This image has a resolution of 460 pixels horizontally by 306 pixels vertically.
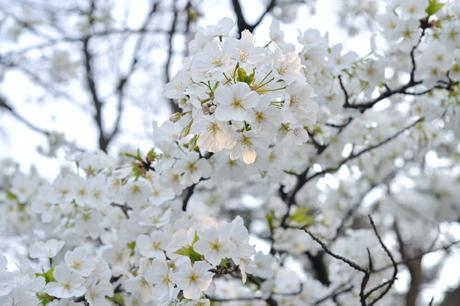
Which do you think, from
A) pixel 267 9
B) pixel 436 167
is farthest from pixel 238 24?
pixel 436 167

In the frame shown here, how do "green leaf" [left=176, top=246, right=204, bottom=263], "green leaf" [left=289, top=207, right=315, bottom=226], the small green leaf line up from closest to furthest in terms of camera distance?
"green leaf" [left=176, top=246, right=204, bottom=263] → the small green leaf → "green leaf" [left=289, top=207, right=315, bottom=226]

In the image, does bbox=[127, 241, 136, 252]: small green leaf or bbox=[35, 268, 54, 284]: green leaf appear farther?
bbox=[127, 241, 136, 252]: small green leaf

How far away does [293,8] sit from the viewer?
3957 millimetres

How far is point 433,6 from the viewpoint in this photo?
7.23 feet

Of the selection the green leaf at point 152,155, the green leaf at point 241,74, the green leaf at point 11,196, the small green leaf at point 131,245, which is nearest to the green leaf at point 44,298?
the small green leaf at point 131,245

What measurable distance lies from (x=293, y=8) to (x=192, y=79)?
2473mm

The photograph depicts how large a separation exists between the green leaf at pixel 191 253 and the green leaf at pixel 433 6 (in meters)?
1.33

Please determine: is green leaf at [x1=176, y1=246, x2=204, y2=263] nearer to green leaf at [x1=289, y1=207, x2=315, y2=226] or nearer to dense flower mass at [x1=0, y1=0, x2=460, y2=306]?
dense flower mass at [x1=0, y1=0, x2=460, y2=306]

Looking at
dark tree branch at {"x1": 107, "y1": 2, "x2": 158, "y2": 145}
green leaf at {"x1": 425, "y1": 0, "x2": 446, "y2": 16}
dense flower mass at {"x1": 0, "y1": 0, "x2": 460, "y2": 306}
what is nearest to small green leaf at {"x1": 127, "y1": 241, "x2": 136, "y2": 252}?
dense flower mass at {"x1": 0, "y1": 0, "x2": 460, "y2": 306}

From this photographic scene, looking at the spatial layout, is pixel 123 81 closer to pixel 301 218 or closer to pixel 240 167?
pixel 301 218

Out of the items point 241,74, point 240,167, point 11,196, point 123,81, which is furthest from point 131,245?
point 123,81

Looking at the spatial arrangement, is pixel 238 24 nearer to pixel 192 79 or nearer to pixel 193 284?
pixel 192 79

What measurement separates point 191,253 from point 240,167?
57 centimetres

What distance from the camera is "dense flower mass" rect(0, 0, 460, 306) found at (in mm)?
1670
